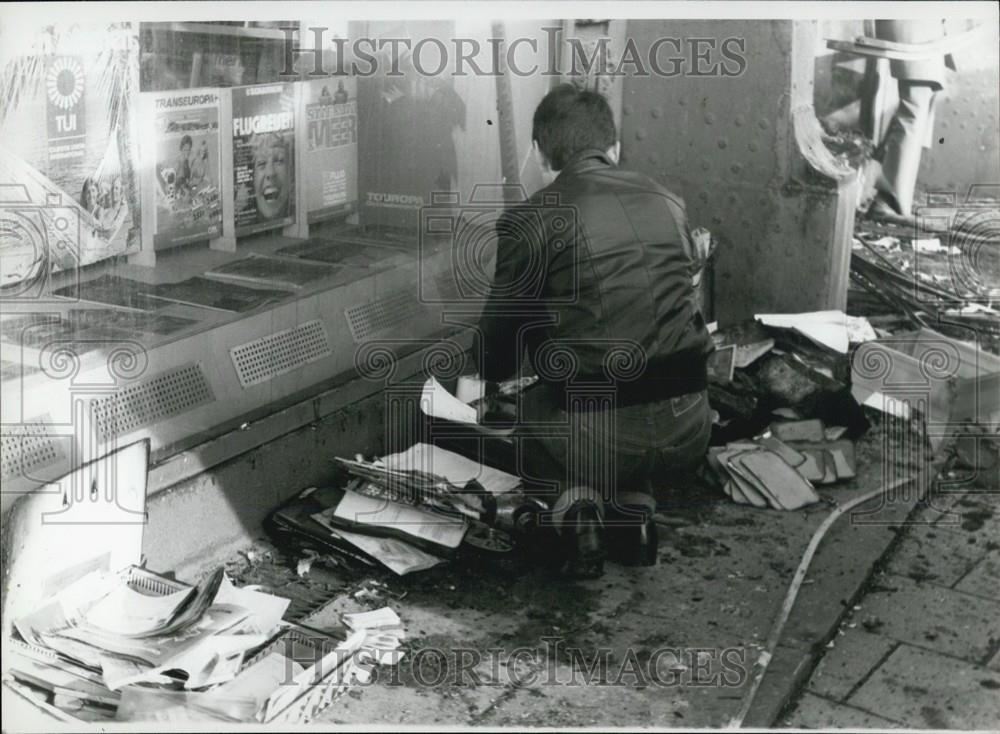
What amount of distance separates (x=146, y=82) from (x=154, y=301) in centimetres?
82

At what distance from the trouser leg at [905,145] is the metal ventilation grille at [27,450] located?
6.20 meters

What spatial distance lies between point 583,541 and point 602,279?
3.08ft

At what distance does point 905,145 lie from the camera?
8.26 m

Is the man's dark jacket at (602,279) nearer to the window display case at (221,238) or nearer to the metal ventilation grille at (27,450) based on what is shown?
the window display case at (221,238)

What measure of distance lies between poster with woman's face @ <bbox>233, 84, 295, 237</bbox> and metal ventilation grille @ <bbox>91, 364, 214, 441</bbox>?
1000 mm

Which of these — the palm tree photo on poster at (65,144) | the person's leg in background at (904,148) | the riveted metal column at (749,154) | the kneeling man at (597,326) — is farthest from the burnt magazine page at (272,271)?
the person's leg in background at (904,148)

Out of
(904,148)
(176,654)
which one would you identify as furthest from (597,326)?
(904,148)

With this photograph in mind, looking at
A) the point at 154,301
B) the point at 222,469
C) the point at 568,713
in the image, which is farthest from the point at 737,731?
the point at 154,301

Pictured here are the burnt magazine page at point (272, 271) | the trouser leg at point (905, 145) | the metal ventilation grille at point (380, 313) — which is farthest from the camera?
the trouser leg at point (905, 145)

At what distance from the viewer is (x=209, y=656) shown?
354 centimetres

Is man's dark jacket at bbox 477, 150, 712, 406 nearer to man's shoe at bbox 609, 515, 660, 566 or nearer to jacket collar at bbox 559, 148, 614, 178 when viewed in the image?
jacket collar at bbox 559, 148, 614, 178

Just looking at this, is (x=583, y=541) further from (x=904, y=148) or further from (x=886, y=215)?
(x=904, y=148)

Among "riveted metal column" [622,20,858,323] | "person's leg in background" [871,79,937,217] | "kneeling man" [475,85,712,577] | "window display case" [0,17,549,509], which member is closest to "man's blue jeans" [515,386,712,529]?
"kneeling man" [475,85,712,577]

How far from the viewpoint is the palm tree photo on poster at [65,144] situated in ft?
13.1
